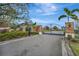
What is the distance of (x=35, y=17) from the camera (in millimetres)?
2334

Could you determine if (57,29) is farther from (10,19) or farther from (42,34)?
(10,19)

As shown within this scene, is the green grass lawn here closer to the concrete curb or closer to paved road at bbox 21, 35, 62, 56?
the concrete curb

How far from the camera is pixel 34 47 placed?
234 centimetres

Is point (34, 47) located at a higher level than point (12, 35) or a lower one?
lower

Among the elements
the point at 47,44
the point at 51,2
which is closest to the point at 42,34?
the point at 47,44

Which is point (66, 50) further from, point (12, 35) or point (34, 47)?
point (12, 35)

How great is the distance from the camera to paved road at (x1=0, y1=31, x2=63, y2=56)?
7.59ft

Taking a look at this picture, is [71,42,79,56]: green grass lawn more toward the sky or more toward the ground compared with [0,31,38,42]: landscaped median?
more toward the ground

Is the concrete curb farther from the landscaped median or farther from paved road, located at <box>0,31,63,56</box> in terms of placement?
the landscaped median

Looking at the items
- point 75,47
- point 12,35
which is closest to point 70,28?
point 75,47

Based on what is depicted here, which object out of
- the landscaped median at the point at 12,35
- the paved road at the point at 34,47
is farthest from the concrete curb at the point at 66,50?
the landscaped median at the point at 12,35

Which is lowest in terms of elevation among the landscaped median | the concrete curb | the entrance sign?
the concrete curb

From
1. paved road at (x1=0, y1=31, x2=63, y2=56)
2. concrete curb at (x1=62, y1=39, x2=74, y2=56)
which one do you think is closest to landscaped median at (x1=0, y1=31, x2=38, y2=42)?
paved road at (x1=0, y1=31, x2=63, y2=56)

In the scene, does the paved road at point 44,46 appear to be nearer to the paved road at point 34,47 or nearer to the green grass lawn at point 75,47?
the paved road at point 34,47
